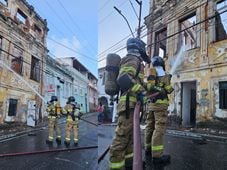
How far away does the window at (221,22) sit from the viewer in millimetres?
2158

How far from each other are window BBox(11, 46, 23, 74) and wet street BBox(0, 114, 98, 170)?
0.40 metres

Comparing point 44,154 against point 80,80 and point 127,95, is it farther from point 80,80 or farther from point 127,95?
point 127,95

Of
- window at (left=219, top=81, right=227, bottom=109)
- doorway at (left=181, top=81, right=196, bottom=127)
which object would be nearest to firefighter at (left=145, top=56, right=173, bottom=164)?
doorway at (left=181, top=81, right=196, bottom=127)

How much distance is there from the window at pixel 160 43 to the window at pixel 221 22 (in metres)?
0.92

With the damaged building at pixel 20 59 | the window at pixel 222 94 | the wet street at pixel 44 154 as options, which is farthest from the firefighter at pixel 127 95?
the window at pixel 222 94

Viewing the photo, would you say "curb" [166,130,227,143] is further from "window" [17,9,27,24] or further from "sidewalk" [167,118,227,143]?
"window" [17,9,27,24]

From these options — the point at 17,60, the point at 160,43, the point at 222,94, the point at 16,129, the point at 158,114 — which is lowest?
the point at 16,129

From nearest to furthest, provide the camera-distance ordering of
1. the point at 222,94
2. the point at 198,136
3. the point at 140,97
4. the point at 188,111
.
Answer: the point at 140,97 < the point at 188,111 < the point at 198,136 < the point at 222,94

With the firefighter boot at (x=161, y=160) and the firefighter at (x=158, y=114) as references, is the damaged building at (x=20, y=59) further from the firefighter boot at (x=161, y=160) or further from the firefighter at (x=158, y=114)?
the firefighter boot at (x=161, y=160)

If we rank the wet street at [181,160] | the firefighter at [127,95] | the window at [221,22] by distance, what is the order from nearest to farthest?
the firefighter at [127,95]
the wet street at [181,160]
the window at [221,22]

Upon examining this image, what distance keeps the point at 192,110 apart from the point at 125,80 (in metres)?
1.35

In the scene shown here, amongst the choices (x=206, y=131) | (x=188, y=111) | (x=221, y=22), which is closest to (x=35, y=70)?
(x=188, y=111)

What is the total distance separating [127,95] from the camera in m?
0.87

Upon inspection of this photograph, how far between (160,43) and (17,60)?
84 cm
